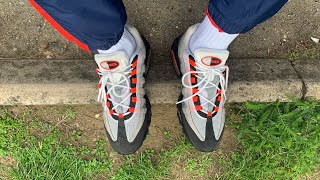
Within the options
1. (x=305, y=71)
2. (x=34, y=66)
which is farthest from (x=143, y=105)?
(x=305, y=71)

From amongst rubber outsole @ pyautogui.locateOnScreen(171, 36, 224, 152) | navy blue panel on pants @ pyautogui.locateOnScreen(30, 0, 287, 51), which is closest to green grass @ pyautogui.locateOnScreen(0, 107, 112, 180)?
rubber outsole @ pyautogui.locateOnScreen(171, 36, 224, 152)

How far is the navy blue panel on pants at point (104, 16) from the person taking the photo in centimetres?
109

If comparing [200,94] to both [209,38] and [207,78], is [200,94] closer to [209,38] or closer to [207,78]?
[207,78]

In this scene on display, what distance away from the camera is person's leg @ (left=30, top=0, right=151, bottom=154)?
111 centimetres

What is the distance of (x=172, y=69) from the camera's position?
74.5 inches

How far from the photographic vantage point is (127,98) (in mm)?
1672

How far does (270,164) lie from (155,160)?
59 cm

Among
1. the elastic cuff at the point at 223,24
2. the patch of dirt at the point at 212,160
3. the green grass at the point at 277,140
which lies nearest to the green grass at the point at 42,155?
the patch of dirt at the point at 212,160

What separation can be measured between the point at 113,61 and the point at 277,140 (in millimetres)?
948

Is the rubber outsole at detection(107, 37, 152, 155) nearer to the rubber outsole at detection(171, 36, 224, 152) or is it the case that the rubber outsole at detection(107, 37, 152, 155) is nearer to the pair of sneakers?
the pair of sneakers

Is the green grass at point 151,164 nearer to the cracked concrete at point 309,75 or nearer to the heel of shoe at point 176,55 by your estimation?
the heel of shoe at point 176,55

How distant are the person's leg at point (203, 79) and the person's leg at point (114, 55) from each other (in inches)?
7.3

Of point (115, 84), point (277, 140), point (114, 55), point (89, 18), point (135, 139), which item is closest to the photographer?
point (89, 18)

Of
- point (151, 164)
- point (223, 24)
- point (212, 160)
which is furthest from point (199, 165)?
point (223, 24)
